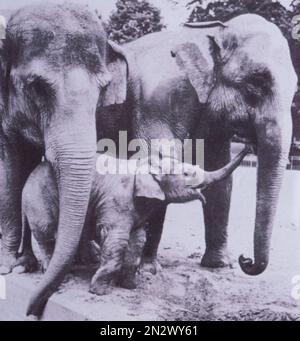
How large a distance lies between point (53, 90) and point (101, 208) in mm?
474

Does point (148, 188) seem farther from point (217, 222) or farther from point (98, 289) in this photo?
point (217, 222)

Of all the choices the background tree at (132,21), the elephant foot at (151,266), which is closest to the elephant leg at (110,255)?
the elephant foot at (151,266)

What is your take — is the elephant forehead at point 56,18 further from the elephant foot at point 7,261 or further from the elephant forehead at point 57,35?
the elephant foot at point 7,261

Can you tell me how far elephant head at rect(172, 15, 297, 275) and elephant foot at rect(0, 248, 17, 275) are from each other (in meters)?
A: 0.92

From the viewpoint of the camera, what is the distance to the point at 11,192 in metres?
2.43

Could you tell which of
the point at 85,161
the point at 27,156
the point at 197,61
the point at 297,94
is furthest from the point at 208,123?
the point at 27,156

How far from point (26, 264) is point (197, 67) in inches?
40.4

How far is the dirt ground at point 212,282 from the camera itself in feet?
7.19

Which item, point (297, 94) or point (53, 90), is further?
point (297, 94)

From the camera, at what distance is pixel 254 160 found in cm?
255

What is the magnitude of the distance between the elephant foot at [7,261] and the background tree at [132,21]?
3.17 feet

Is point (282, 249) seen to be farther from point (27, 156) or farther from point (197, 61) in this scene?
point (27, 156)

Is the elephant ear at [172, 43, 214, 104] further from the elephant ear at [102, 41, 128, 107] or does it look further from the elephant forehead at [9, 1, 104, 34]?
the elephant forehead at [9, 1, 104, 34]

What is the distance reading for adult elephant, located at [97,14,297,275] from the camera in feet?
7.27
